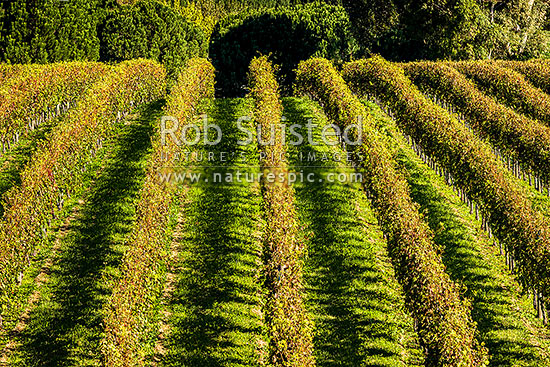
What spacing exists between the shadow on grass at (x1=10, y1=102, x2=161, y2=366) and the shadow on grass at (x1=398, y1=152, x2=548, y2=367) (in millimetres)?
13386

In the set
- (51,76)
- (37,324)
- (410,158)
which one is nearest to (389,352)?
(37,324)

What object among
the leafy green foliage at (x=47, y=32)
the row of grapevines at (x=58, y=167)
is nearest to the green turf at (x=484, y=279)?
the row of grapevines at (x=58, y=167)

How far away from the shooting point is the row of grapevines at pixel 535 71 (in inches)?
1966

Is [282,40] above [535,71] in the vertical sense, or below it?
above

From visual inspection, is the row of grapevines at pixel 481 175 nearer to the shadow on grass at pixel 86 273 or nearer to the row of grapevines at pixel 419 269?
the row of grapevines at pixel 419 269

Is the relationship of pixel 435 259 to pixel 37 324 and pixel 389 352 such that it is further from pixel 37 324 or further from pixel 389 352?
pixel 37 324

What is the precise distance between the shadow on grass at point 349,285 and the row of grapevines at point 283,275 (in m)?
1.21

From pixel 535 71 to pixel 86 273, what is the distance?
3915 centimetres

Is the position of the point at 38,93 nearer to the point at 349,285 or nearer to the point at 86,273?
the point at 86,273

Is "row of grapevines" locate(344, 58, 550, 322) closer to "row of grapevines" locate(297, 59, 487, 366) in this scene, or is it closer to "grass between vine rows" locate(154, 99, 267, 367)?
"row of grapevines" locate(297, 59, 487, 366)

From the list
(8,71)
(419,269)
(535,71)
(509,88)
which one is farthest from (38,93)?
(535,71)

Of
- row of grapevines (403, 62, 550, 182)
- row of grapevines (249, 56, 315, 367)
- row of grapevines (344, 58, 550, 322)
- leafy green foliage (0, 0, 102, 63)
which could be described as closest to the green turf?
row of grapevines (344, 58, 550, 322)

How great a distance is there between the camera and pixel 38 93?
133 feet

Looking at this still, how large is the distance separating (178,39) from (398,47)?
21634 millimetres
